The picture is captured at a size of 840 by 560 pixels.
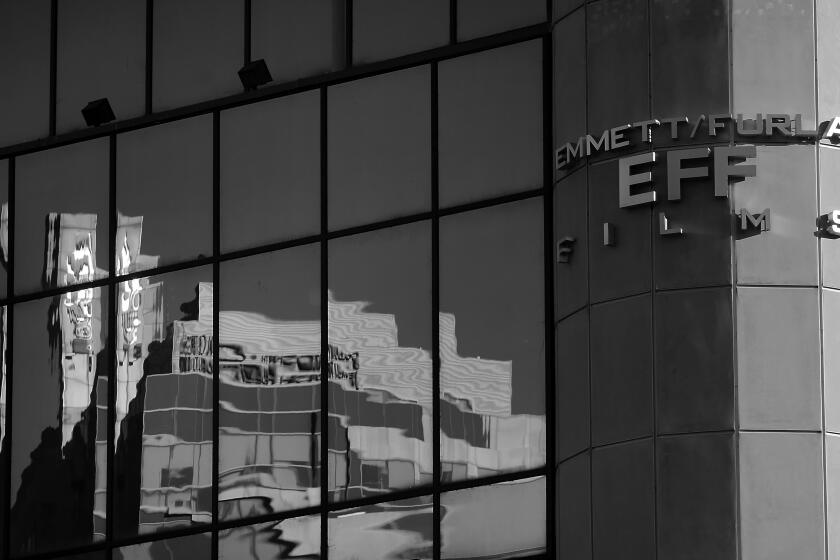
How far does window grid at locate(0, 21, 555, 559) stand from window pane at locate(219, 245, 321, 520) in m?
0.14

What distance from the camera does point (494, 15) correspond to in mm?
32688

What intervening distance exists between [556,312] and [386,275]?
3.20 metres

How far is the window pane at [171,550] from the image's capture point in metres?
33.2

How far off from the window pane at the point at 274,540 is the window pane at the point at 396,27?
7101mm

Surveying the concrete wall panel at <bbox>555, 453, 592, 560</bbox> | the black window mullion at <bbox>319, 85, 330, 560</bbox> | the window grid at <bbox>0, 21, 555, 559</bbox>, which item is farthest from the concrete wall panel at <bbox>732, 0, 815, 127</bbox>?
the black window mullion at <bbox>319, 85, 330, 560</bbox>

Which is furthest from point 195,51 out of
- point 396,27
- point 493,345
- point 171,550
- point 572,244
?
point 572,244

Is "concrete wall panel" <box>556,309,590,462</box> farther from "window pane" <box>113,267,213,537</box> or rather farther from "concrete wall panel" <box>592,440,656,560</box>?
"window pane" <box>113,267,213,537</box>

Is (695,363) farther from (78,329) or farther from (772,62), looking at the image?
(78,329)

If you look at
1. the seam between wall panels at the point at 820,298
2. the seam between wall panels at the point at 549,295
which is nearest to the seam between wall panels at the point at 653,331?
the seam between wall panels at the point at 820,298

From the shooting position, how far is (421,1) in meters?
33.5

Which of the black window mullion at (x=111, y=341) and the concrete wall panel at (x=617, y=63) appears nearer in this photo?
the concrete wall panel at (x=617, y=63)

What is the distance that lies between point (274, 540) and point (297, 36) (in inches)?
311

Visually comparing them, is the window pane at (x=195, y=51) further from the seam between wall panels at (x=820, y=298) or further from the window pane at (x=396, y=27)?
the seam between wall panels at (x=820, y=298)

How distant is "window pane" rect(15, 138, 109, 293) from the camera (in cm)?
3572
